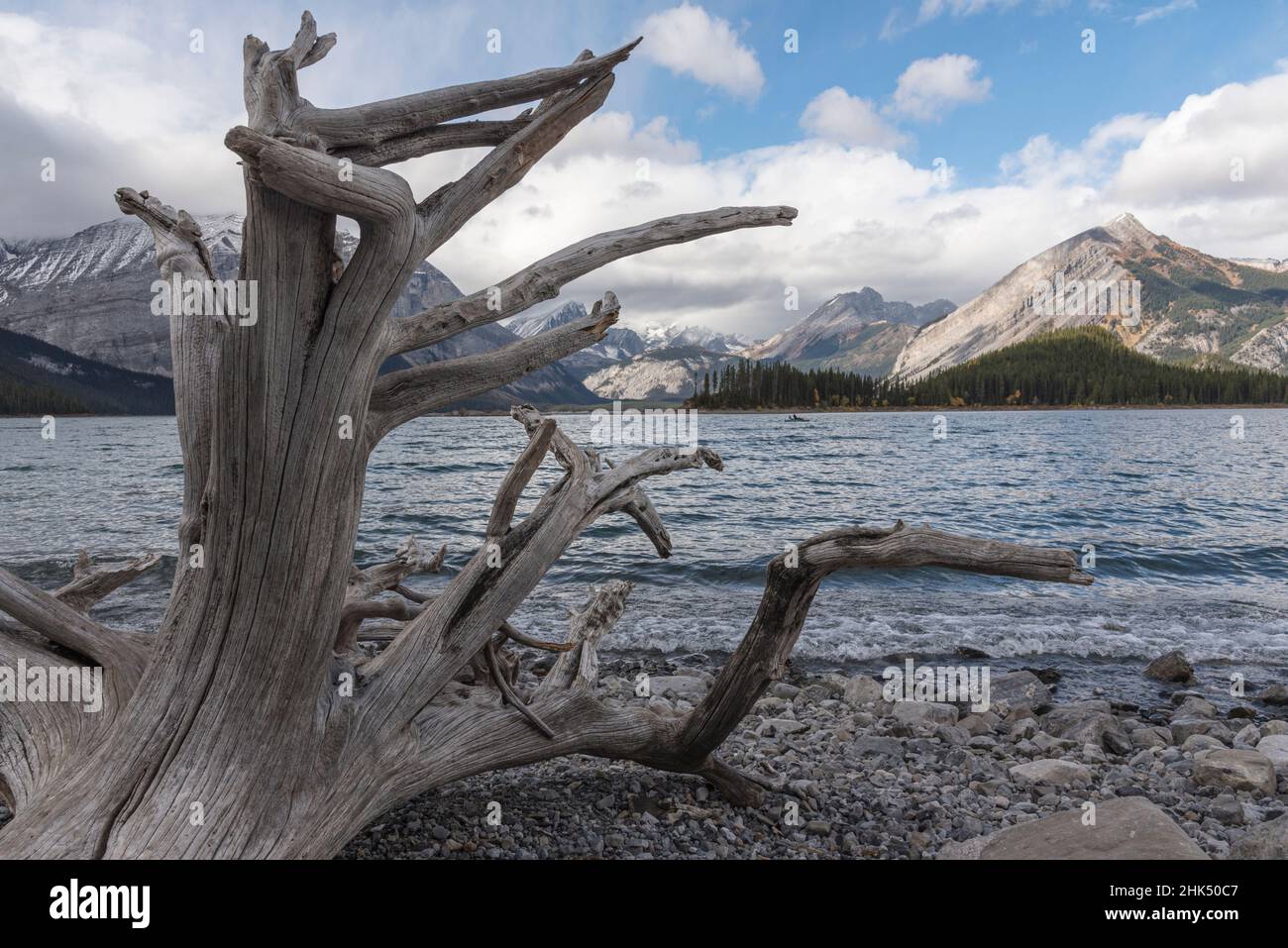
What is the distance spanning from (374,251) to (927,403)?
6908 inches

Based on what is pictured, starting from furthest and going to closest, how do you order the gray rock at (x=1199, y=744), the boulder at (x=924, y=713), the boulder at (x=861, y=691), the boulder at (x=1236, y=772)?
the boulder at (x=861, y=691)
the boulder at (x=924, y=713)
the gray rock at (x=1199, y=744)
the boulder at (x=1236, y=772)

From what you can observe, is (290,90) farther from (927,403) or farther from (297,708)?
(927,403)

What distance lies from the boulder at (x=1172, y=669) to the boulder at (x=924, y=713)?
3.98 metres


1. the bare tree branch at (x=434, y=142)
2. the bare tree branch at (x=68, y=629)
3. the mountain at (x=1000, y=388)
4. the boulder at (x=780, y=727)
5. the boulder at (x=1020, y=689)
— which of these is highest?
the mountain at (x=1000, y=388)

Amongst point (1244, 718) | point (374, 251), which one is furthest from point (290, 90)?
point (1244, 718)

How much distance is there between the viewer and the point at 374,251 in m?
3.13

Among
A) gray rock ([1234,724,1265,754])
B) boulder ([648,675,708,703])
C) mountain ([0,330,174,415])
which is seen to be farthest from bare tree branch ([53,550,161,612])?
mountain ([0,330,174,415])

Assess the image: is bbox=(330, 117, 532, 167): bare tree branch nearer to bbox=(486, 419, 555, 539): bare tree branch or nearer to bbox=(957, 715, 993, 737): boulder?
bbox=(486, 419, 555, 539): bare tree branch

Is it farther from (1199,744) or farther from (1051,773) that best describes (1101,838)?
(1199,744)

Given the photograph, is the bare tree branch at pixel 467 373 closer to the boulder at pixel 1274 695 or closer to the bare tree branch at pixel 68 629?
the bare tree branch at pixel 68 629

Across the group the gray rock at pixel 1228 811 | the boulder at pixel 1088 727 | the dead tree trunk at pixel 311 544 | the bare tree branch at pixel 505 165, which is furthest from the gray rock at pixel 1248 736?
the bare tree branch at pixel 505 165

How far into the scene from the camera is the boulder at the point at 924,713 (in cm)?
842

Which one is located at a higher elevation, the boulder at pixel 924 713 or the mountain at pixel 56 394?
the mountain at pixel 56 394

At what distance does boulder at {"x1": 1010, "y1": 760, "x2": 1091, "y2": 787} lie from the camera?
21.7ft
